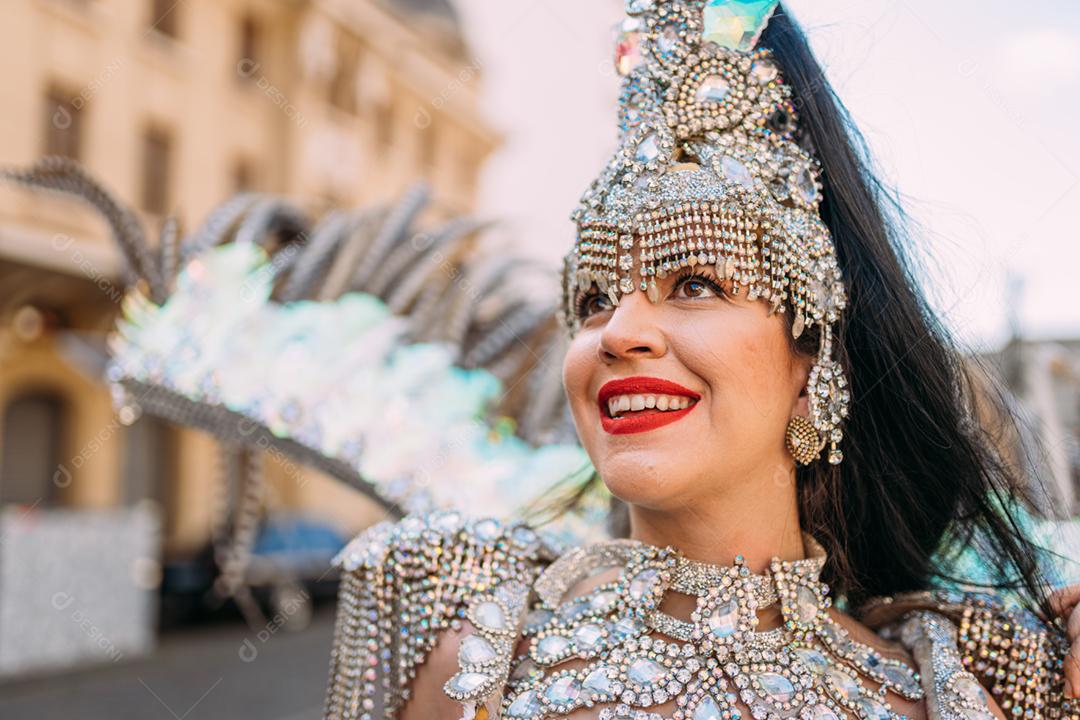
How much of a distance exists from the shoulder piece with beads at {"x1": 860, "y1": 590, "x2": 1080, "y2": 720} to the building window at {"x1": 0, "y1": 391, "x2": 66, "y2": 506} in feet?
40.6

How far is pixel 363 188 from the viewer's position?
19047 millimetres

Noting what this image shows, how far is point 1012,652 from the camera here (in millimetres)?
1655

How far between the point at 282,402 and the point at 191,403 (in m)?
→ 0.24

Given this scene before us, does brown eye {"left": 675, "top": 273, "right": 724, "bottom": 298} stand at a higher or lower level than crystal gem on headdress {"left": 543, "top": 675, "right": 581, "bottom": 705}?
higher

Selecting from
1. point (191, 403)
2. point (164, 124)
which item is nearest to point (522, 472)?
point (191, 403)

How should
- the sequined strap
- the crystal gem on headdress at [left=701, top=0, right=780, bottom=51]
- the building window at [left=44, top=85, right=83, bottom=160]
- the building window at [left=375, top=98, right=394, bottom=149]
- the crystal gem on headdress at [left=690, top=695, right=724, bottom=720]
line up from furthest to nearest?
the building window at [left=375, top=98, right=394, bottom=149]
the building window at [left=44, top=85, right=83, bottom=160]
the crystal gem on headdress at [left=701, top=0, right=780, bottom=51]
the sequined strap
the crystal gem on headdress at [left=690, top=695, right=724, bottom=720]

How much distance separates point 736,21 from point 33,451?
43.1 ft

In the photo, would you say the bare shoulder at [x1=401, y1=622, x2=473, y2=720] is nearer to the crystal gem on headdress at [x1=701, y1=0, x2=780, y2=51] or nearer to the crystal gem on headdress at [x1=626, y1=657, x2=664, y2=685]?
the crystal gem on headdress at [x1=626, y1=657, x2=664, y2=685]

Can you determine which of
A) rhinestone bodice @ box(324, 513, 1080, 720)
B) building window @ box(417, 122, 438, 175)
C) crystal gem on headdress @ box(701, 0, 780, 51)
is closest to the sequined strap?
rhinestone bodice @ box(324, 513, 1080, 720)

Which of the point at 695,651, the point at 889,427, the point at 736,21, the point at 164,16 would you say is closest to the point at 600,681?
the point at 695,651

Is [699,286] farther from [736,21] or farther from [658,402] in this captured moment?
[736,21]

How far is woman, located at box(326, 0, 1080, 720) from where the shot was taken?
1470 millimetres

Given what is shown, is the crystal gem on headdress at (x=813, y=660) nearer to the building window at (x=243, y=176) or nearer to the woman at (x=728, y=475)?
the woman at (x=728, y=475)

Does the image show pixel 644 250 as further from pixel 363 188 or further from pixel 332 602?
pixel 363 188
